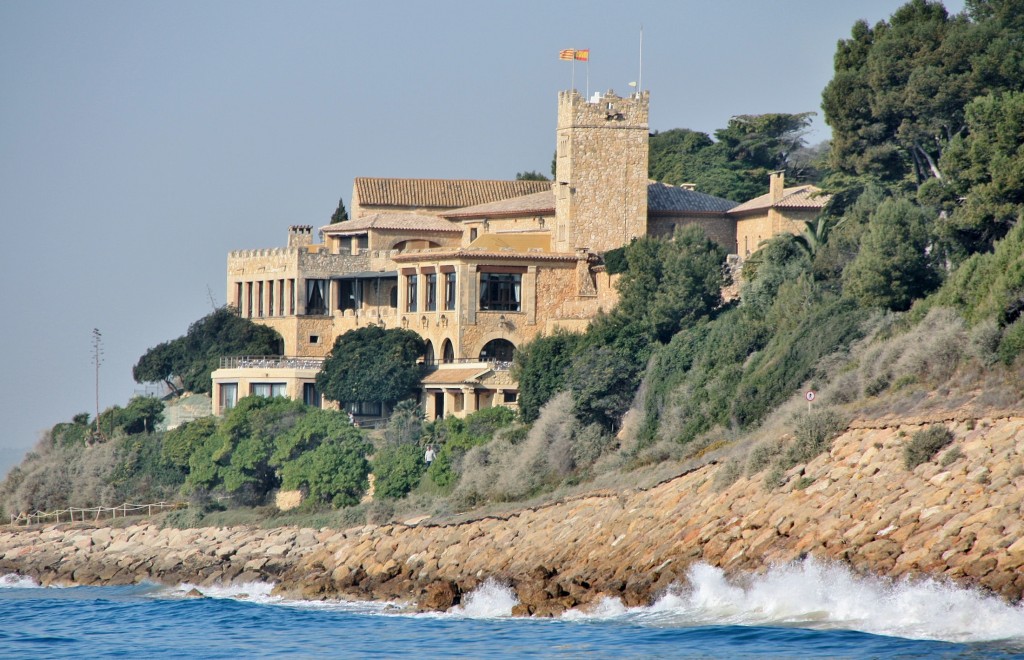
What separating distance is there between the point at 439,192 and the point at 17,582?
27789 mm

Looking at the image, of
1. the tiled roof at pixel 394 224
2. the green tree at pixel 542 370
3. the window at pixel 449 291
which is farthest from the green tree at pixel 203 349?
the green tree at pixel 542 370

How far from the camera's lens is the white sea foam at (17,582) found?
52.6m

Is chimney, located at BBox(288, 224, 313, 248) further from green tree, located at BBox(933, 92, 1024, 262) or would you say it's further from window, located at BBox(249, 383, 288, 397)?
green tree, located at BBox(933, 92, 1024, 262)

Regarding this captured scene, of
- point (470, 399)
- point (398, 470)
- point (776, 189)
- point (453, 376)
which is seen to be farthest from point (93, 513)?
point (776, 189)

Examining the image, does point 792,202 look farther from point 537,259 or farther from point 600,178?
point 537,259

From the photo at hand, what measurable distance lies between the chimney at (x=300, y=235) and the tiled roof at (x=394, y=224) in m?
1.65

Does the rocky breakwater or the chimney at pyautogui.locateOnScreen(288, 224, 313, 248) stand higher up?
the chimney at pyautogui.locateOnScreen(288, 224, 313, 248)

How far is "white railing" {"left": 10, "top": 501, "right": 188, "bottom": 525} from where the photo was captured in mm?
61719

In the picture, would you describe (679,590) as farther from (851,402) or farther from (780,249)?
(780,249)

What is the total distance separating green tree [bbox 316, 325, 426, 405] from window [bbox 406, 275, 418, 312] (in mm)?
1569

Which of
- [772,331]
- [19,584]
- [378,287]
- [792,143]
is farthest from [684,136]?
[19,584]

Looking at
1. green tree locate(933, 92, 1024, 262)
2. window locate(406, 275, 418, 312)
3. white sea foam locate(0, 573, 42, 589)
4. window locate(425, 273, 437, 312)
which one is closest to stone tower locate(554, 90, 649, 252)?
window locate(425, 273, 437, 312)

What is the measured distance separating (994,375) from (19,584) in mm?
29934

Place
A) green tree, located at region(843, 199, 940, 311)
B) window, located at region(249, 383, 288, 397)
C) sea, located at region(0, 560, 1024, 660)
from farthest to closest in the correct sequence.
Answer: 1. window, located at region(249, 383, 288, 397)
2. green tree, located at region(843, 199, 940, 311)
3. sea, located at region(0, 560, 1024, 660)
